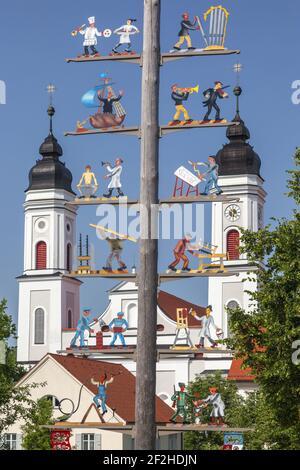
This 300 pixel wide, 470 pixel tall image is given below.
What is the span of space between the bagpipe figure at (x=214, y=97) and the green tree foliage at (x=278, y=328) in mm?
14786

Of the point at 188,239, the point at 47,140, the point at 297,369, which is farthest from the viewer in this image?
the point at 47,140

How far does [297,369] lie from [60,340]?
7143 centimetres

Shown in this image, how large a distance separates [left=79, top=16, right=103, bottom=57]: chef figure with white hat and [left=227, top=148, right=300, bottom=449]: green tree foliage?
15471mm

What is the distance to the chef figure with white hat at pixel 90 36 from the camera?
538 inches

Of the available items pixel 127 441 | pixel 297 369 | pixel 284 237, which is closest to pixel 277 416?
pixel 297 369

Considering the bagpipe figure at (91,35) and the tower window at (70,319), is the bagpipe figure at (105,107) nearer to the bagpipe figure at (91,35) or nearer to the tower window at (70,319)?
the bagpipe figure at (91,35)

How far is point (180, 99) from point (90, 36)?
1237mm

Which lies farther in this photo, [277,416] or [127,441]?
[127,441]

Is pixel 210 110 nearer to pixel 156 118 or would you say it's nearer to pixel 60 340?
pixel 156 118

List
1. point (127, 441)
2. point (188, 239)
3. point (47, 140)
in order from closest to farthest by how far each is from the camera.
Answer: point (188, 239), point (127, 441), point (47, 140)

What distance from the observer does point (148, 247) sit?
12.4 m

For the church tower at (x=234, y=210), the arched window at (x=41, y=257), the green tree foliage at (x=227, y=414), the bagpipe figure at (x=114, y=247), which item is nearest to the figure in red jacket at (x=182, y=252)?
the bagpipe figure at (x=114, y=247)

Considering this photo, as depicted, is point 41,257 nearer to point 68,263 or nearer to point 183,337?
point 68,263
